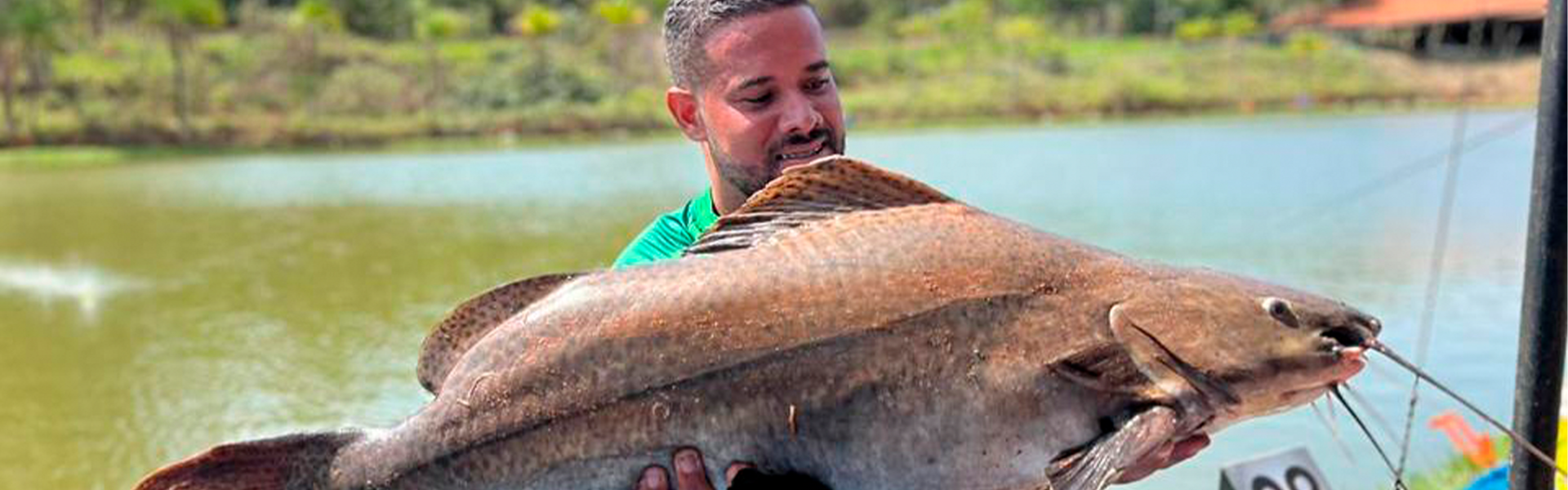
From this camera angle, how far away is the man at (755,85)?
2281mm

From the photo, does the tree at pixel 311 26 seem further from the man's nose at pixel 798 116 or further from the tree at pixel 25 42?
the man's nose at pixel 798 116

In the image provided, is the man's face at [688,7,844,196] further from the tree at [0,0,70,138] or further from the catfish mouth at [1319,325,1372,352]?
the tree at [0,0,70,138]

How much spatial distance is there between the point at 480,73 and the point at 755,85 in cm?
5219

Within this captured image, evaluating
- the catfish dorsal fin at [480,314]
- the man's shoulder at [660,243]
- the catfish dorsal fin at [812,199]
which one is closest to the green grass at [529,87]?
the man's shoulder at [660,243]

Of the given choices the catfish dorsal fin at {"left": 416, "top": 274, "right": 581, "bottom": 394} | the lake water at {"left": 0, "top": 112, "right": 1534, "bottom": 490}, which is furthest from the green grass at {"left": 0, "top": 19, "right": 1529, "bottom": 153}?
the catfish dorsal fin at {"left": 416, "top": 274, "right": 581, "bottom": 394}

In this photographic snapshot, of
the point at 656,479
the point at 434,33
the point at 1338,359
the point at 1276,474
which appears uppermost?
the point at 1338,359

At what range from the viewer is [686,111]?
248 centimetres

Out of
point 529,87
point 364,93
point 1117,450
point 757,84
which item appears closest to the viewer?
point 1117,450

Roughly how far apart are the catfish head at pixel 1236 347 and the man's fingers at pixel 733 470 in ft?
1.78

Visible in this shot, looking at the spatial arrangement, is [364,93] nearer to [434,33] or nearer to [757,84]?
[434,33]

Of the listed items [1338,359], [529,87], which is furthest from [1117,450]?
[529,87]

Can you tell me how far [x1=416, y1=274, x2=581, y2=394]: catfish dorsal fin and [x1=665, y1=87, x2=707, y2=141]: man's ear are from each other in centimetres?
45

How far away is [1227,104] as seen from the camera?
51.4 m

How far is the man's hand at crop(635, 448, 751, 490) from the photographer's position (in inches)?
76.7
